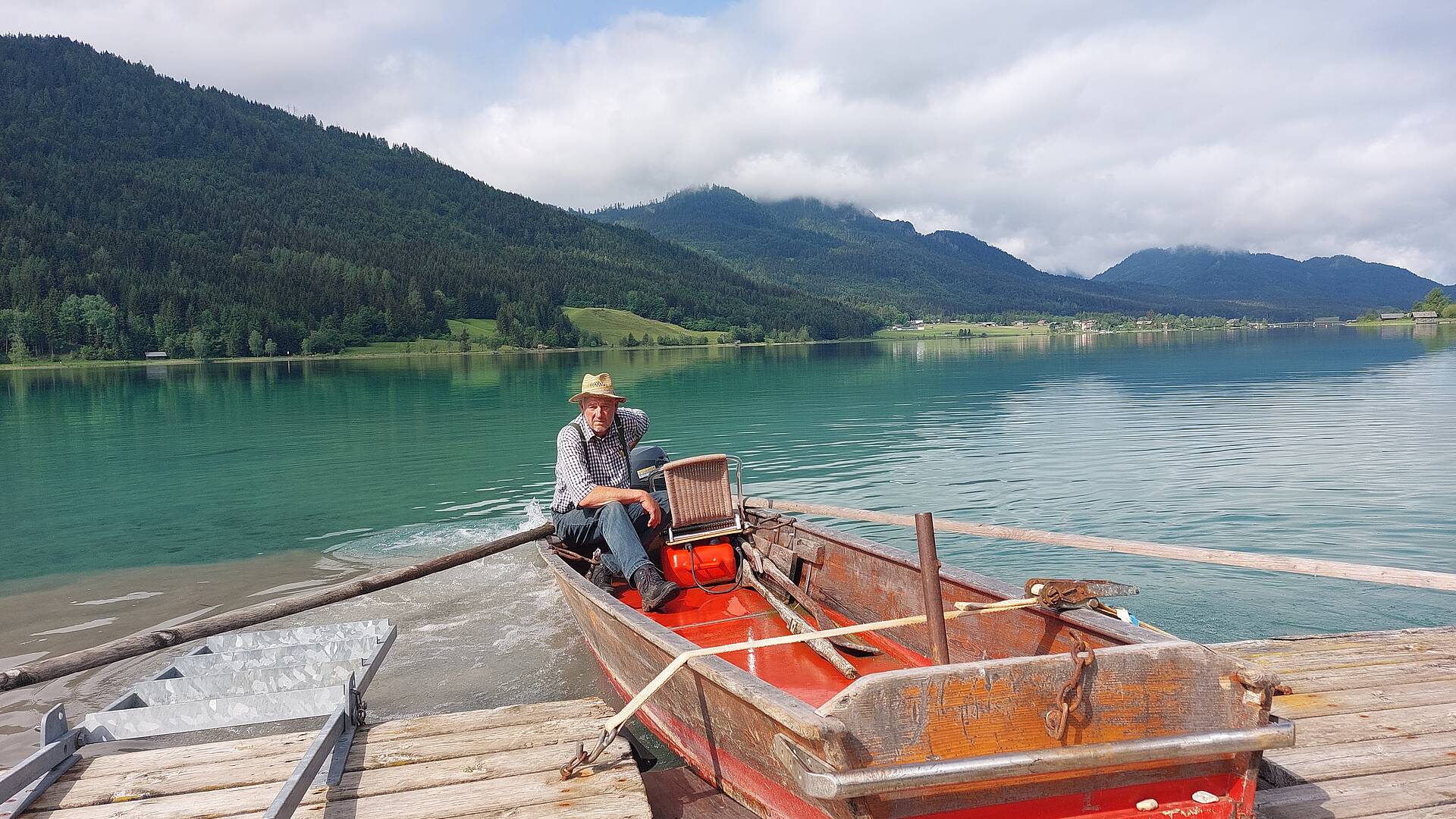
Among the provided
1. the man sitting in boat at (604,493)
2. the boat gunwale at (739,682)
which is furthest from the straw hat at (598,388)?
the boat gunwale at (739,682)

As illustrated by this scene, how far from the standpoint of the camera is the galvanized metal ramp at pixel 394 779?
4.47 metres

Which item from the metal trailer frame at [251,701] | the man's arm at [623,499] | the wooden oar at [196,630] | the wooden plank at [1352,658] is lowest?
the wooden plank at [1352,658]

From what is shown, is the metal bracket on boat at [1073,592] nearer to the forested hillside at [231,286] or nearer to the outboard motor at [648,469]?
the outboard motor at [648,469]

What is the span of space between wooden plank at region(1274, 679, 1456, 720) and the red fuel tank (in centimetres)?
484

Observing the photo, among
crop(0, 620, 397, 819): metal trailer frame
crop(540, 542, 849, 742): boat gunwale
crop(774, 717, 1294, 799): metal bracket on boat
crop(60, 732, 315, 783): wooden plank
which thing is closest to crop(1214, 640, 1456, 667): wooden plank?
crop(774, 717, 1294, 799): metal bracket on boat

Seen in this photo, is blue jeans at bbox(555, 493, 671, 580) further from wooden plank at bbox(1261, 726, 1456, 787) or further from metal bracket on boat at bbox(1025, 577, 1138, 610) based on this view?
wooden plank at bbox(1261, 726, 1456, 787)

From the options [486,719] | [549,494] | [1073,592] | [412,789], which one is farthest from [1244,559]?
[549,494]

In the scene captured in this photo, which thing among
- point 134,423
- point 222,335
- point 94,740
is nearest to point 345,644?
point 94,740

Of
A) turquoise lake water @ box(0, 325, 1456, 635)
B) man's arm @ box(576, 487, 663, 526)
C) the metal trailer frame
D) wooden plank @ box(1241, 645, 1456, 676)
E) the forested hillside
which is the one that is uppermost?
the forested hillside

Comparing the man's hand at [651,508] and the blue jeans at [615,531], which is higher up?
the man's hand at [651,508]

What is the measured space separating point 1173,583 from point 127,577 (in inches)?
596

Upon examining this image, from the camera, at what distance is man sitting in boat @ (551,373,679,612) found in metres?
8.12

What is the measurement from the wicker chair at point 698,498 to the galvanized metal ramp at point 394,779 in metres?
3.23

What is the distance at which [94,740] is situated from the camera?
5.28 meters
